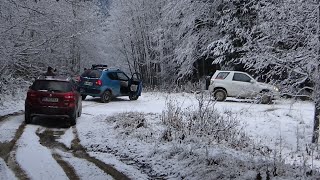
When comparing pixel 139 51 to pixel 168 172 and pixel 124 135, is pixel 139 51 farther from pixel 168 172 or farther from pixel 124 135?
pixel 168 172

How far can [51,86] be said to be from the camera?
44.5 ft

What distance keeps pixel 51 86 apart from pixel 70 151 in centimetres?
462

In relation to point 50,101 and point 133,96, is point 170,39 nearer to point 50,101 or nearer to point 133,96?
point 133,96

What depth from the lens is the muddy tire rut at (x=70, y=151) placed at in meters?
7.41

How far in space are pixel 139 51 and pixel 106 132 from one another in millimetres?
33867

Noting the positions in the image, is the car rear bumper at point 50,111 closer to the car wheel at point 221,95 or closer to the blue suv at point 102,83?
the blue suv at point 102,83

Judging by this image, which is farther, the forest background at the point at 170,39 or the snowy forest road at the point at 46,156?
the forest background at the point at 170,39

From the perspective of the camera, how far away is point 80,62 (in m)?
53.0

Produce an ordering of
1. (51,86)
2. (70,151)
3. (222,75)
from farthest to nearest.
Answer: (222,75) → (51,86) → (70,151)

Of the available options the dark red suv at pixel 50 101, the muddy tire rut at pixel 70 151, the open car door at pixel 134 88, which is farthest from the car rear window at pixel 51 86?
the open car door at pixel 134 88

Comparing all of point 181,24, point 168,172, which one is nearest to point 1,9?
point 168,172

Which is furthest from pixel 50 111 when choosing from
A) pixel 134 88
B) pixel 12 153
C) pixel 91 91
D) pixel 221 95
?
pixel 221 95

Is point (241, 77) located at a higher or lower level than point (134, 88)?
higher

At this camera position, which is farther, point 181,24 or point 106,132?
point 181,24
